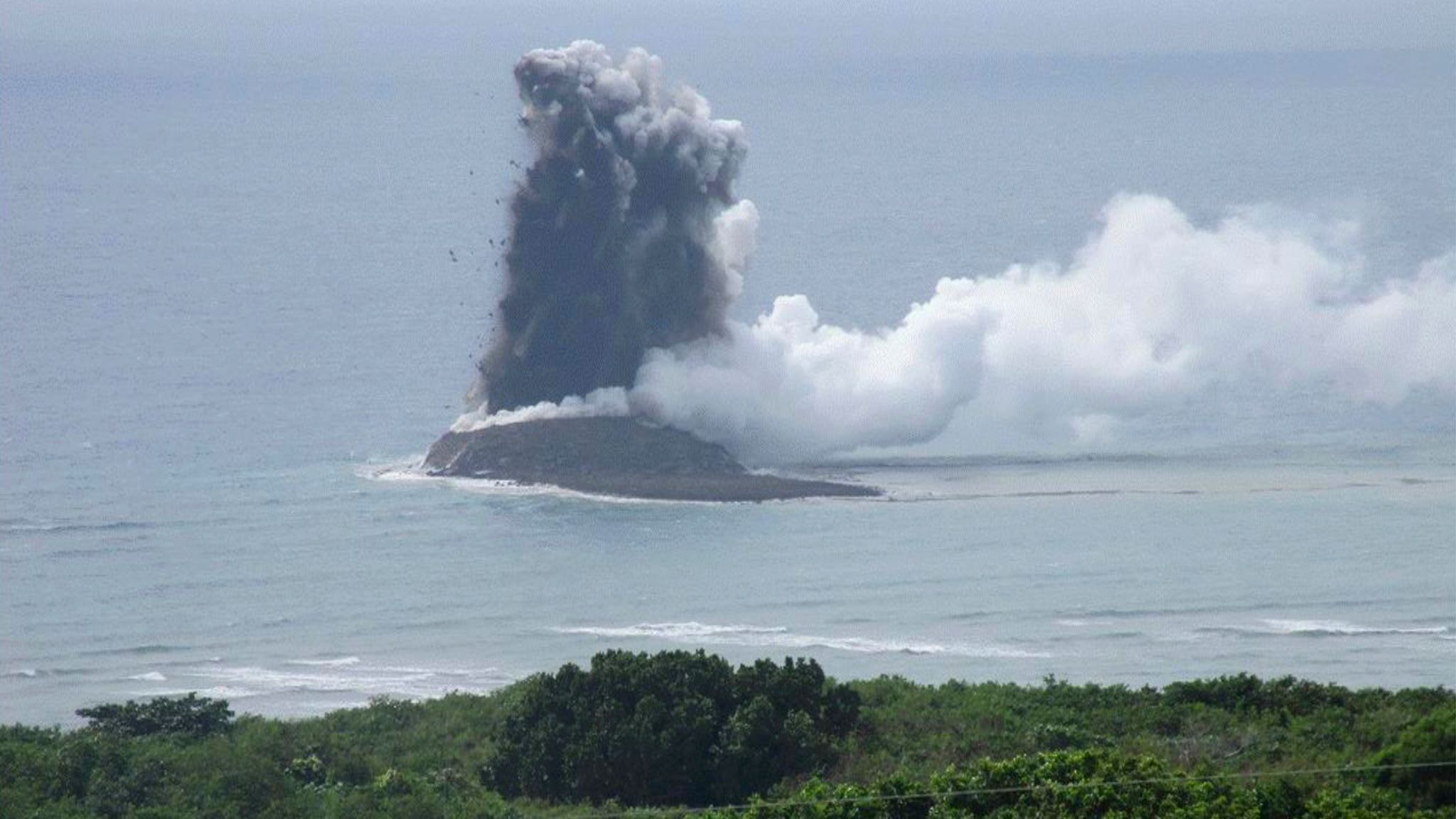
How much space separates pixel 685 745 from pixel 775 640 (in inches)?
934

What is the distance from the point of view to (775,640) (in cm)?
6875

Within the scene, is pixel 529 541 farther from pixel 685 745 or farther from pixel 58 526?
pixel 685 745

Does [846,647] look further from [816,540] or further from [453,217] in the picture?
[453,217]

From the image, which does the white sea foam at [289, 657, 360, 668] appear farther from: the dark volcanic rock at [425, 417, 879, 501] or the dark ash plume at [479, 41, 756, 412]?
the dark ash plume at [479, 41, 756, 412]

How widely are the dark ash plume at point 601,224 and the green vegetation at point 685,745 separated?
139 feet

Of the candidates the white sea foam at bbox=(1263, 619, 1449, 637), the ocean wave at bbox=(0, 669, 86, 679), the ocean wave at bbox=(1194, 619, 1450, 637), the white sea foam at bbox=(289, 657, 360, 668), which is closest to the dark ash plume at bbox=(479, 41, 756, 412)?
the white sea foam at bbox=(289, 657, 360, 668)

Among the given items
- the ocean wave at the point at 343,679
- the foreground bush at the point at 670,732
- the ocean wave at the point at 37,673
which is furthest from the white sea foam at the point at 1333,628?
the ocean wave at the point at 37,673

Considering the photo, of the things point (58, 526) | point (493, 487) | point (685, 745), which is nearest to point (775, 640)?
point (493, 487)

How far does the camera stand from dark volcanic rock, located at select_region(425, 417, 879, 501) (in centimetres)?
8650

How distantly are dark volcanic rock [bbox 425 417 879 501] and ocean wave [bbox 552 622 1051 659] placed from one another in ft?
50.9

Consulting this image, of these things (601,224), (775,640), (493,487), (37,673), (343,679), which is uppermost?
(601,224)

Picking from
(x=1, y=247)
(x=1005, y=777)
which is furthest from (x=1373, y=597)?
(x=1, y=247)

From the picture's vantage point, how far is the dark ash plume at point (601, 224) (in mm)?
91312

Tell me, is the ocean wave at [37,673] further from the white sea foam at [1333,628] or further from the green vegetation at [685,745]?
the white sea foam at [1333,628]
